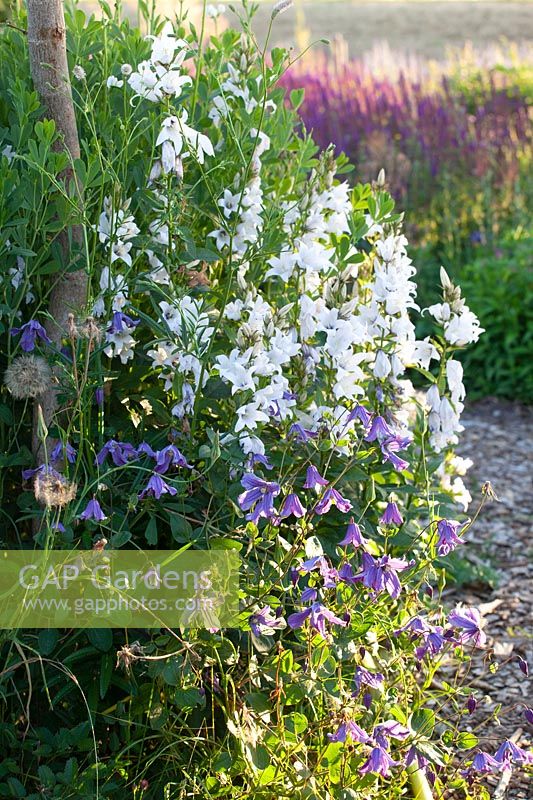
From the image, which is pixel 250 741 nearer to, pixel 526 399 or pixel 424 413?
pixel 424 413

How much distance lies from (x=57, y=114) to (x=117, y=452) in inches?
29.3

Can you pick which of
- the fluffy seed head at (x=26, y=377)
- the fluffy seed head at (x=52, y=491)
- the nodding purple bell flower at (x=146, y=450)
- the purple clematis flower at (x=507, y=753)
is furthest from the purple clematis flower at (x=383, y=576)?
the fluffy seed head at (x=26, y=377)

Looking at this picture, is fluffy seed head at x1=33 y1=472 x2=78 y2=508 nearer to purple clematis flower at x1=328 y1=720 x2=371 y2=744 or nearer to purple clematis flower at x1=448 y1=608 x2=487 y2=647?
purple clematis flower at x1=328 y1=720 x2=371 y2=744

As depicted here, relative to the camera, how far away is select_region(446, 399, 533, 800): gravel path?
2.53 m

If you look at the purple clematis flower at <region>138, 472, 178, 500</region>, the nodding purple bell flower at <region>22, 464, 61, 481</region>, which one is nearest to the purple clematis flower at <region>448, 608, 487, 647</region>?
the purple clematis flower at <region>138, 472, 178, 500</region>

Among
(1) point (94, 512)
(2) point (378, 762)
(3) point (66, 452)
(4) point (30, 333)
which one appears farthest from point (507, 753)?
(4) point (30, 333)

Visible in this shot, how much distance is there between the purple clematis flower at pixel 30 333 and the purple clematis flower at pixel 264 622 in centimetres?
70

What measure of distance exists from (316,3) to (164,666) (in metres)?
26.1

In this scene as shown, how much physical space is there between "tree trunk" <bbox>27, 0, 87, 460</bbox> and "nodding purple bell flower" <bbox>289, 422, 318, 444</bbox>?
0.50m

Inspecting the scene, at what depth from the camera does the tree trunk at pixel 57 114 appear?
203cm

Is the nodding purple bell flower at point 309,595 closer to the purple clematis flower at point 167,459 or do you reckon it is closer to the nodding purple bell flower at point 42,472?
the purple clematis flower at point 167,459

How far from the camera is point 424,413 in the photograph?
232 cm

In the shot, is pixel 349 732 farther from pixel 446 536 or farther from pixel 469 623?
pixel 446 536

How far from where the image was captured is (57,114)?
211 cm
